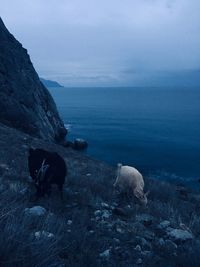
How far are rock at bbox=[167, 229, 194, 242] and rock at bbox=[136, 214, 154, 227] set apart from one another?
0.72 metres

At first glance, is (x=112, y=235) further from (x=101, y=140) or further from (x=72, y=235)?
(x=101, y=140)

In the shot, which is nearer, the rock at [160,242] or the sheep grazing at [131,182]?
the rock at [160,242]

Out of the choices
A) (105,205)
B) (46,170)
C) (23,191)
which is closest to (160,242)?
(105,205)

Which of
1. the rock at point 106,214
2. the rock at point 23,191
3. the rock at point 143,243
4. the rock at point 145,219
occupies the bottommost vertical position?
the rock at point 145,219

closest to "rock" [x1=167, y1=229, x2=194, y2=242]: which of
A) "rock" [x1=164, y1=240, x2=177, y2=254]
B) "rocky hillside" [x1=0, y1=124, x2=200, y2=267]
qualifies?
"rocky hillside" [x1=0, y1=124, x2=200, y2=267]

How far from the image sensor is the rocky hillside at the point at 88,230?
5094 mm

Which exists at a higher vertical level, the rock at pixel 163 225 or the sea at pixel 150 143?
the rock at pixel 163 225

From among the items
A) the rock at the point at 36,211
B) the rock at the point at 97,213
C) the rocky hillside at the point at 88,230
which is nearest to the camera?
the rocky hillside at the point at 88,230

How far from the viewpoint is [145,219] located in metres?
10.5

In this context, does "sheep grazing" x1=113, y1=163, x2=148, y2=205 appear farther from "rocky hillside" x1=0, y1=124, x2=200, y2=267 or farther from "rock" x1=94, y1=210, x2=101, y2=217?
"rock" x1=94, y1=210, x2=101, y2=217

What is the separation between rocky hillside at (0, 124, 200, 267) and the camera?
509cm

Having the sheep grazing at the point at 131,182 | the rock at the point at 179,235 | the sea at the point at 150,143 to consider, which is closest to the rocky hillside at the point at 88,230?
the rock at the point at 179,235

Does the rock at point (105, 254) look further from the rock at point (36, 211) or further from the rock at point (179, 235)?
the rock at point (179, 235)

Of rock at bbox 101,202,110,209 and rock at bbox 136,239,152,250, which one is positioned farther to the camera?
rock at bbox 101,202,110,209
